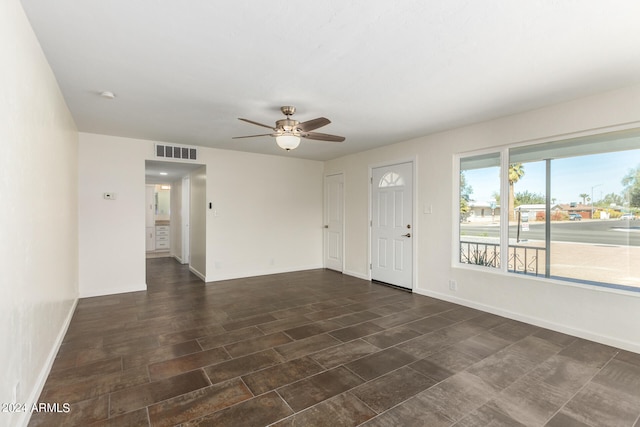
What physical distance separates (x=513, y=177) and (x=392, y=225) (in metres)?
1.99

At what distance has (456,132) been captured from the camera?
14.0 feet

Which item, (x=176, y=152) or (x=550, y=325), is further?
(x=176, y=152)

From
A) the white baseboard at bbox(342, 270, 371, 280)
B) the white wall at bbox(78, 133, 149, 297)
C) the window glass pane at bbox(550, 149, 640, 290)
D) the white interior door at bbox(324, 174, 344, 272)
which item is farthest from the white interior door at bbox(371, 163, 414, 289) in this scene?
the white wall at bbox(78, 133, 149, 297)

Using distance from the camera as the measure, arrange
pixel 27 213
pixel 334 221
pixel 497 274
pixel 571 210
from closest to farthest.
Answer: pixel 27 213 < pixel 571 210 < pixel 497 274 < pixel 334 221

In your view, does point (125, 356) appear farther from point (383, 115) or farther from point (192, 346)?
point (383, 115)

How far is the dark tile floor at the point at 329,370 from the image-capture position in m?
1.96

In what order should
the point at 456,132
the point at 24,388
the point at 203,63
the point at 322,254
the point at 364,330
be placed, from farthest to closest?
the point at 322,254
the point at 456,132
the point at 364,330
the point at 203,63
the point at 24,388

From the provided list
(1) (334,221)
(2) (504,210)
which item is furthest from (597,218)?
(1) (334,221)

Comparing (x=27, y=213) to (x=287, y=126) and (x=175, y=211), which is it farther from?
(x=175, y=211)

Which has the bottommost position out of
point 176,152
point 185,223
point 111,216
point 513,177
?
point 185,223

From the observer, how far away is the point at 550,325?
3.37m

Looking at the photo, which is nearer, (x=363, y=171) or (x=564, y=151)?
(x=564, y=151)

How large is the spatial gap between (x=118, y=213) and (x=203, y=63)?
351cm

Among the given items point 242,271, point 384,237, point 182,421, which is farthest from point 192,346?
point 384,237
